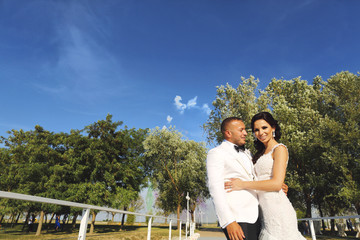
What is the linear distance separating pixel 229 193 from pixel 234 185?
9 centimetres

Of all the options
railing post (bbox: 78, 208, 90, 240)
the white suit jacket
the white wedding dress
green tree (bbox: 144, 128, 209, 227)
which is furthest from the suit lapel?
green tree (bbox: 144, 128, 209, 227)

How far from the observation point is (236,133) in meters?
2.38

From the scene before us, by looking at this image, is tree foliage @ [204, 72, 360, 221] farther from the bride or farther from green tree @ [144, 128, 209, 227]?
the bride

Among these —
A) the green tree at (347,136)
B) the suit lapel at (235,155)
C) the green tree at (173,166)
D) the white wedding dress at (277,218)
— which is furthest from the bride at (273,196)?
the green tree at (173,166)

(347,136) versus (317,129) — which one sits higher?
(317,129)

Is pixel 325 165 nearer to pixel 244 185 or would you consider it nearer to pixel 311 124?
pixel 311 124

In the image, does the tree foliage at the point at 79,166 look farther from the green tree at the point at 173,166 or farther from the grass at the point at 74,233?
the grass at the point at 74,233

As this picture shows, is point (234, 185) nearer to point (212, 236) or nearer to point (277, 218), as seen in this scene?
point (277, 218)

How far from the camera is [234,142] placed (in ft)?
7.90

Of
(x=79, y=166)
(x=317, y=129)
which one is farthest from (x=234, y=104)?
(x=79, y=166)

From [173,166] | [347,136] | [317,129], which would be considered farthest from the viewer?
[173,166]

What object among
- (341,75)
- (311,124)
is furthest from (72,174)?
(341,75)

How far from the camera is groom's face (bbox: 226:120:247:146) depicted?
2377 millimetres

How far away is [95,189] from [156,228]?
1735cm
